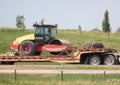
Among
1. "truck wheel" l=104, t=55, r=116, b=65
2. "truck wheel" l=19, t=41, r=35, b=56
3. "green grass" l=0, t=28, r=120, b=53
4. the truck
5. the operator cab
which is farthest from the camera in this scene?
"green grass" l=0, t=28, r=120, b=53

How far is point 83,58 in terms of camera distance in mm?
37188

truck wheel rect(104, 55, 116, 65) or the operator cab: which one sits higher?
the operator cab

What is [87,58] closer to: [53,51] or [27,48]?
[53,51]

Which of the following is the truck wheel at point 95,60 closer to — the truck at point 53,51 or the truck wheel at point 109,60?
the truck at point 53,51

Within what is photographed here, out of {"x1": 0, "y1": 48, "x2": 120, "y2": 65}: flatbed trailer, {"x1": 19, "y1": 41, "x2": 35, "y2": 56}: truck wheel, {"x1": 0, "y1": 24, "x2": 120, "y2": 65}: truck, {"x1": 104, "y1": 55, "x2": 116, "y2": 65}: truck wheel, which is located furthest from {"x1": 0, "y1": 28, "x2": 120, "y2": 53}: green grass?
{"x1": 104, "y1": 55, "x2": 116, "y2": 65}: truck wheel

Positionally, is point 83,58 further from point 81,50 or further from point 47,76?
point 47,76

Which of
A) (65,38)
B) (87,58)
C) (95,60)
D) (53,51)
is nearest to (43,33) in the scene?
(53,51)

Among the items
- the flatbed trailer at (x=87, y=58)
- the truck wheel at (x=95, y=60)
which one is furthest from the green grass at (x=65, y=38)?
the truck wheel at (x=95, y=60)

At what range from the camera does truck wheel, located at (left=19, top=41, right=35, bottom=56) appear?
37750 millimetres

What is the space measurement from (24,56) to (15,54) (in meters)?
1.40

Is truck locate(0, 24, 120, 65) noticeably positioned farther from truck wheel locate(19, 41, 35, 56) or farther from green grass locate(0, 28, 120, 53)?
green grass locate(0, 28, 120, 53)

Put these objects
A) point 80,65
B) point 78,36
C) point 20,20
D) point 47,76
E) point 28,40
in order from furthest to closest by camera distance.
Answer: point 20,20 → point 78,36 → point 28,40 → point 80,65 → point 47,76

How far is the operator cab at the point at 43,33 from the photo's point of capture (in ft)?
125

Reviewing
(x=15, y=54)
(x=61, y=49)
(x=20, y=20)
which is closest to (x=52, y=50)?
(x=61, y=49)
